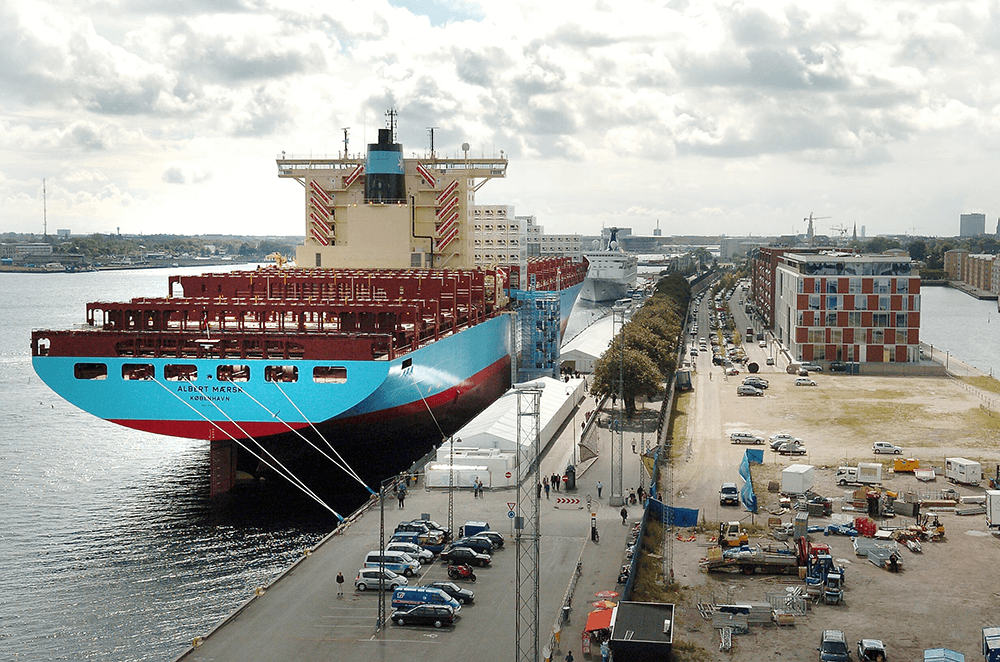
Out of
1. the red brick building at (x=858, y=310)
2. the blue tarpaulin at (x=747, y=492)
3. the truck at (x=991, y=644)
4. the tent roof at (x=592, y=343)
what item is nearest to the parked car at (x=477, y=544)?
the blue tarpaulin at (x=747, y=492)

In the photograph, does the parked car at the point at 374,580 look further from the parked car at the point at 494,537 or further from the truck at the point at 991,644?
the truck at the point at 991,644

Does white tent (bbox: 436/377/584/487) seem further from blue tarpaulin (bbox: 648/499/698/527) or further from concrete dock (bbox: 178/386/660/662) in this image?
blue tarpaulin (bbox: 648/499/698/527)

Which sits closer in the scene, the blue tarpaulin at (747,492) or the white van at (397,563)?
the white van at (397,563)

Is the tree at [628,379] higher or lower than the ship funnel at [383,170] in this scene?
lower

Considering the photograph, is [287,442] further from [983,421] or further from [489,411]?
[983,421]

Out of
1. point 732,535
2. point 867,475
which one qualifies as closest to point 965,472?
point 867,475

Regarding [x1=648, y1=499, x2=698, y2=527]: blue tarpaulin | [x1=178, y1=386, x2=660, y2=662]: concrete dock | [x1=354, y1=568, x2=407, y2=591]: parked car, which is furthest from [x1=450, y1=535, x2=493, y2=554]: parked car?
[x1=648, y1=499, x2=698, y2=527]: blue tarpaulin

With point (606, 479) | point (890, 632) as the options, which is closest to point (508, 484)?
point (606, 479)
